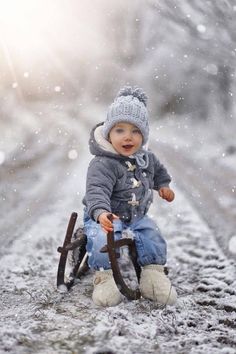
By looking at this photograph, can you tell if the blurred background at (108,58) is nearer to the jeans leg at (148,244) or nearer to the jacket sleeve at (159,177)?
the jacket sleeve at (159,177)

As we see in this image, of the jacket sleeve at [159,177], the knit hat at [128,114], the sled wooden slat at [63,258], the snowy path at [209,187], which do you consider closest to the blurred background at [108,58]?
the snowy path at [209,187]

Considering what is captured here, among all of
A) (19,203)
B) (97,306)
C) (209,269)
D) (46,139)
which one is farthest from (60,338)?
(46,139)

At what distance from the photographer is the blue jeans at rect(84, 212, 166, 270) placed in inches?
162

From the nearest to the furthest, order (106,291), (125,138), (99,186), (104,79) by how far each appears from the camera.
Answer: (106,291) < (99,186) < (125,138) < (104,79)

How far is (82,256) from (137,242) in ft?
2.04

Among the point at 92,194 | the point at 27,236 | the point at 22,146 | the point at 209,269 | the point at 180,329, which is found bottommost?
the point at 180,329

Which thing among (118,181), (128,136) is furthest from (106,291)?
(128,136)

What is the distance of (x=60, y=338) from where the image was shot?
3.23m

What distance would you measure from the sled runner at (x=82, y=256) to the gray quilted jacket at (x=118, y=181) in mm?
271

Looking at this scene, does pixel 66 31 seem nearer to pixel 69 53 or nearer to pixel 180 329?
pixel 69 53

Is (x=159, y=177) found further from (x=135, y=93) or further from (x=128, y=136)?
(x=135, y=93)

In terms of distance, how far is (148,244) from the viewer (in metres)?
4.21

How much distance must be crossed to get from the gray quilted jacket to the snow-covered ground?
745 mm

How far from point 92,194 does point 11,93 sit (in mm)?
9453
